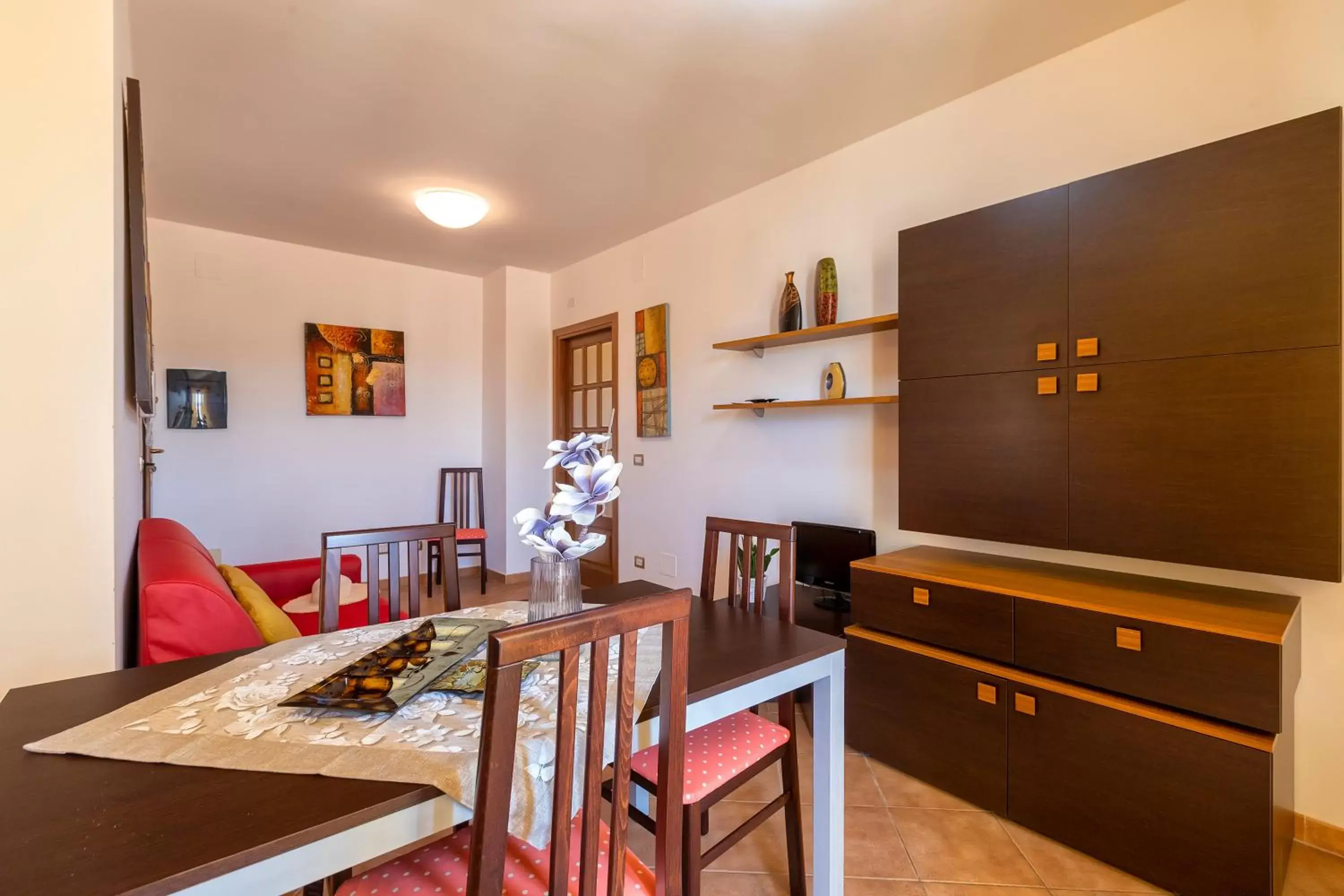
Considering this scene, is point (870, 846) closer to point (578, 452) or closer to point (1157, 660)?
point (1157, 660)

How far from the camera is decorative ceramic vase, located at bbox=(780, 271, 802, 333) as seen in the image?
9.74ft

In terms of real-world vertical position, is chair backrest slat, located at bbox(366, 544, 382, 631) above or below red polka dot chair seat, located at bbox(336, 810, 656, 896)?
above

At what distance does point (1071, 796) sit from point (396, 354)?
485cm

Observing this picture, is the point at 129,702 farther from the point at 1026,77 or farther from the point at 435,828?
the point at 1026,77

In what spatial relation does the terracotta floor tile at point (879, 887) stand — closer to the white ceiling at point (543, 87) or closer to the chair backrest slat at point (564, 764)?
the chair backrest slat at point (564, 764)

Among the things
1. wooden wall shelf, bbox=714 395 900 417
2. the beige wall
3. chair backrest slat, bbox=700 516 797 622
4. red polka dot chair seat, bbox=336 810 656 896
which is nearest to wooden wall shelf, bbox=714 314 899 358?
wooden wall shelf, bbox=714 395 900 417

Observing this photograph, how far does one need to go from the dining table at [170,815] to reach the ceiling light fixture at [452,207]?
8.65 feet

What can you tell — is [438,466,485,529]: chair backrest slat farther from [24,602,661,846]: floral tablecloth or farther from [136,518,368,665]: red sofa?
[24,602,661,846]: floral tablecloth

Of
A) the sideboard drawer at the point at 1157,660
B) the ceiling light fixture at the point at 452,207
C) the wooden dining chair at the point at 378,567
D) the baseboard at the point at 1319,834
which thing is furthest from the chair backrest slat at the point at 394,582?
the baseboard at the point at 1319,834

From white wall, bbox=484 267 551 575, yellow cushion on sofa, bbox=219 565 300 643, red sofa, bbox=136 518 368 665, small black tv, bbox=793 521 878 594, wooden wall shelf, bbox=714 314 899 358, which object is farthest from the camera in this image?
white wall, bbox=484 267 551 575

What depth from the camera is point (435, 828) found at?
87cm

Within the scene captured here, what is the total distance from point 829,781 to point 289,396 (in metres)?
4.43

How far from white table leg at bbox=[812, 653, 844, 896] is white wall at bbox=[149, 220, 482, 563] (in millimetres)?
4174

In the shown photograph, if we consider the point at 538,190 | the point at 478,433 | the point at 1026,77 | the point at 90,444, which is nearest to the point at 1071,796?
the point at 1026,77
